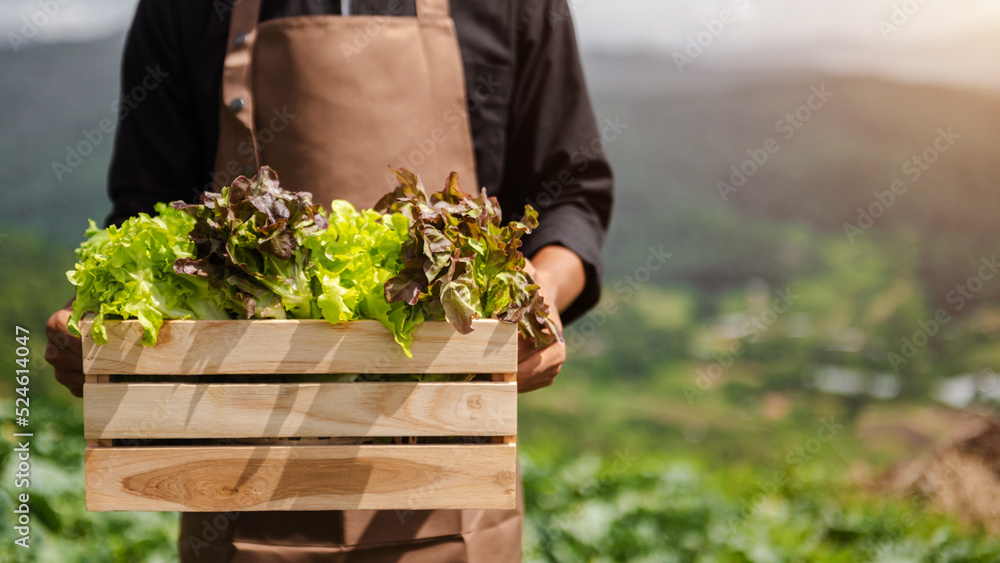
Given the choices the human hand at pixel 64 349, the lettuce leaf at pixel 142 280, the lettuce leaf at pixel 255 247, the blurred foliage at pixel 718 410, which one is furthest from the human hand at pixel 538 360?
the blurred foliage at pixel 718 410

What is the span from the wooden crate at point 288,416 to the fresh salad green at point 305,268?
1.5 inches

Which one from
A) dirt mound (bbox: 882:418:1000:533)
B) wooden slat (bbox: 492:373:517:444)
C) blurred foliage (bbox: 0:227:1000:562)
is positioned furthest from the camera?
dirt mound (bbox: 882:418:1000:533)

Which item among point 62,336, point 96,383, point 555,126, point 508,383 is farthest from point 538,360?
point 62,336

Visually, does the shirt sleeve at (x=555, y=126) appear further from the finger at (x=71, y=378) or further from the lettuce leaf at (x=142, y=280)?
the finger at (x=71, y=378)

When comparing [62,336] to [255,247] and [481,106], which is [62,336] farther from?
[481,106]

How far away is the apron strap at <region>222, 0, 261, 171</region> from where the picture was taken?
1.68 m

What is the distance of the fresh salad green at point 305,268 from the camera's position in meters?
1.29

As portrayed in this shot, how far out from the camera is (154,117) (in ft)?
5.91

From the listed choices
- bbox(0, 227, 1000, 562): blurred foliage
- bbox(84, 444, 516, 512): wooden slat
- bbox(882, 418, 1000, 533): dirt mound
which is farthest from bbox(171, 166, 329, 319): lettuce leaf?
bbox(882, 418, 1000, 533): dirt mound

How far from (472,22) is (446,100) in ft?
0.65

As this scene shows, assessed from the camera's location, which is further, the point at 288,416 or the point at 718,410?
the point at 718,410

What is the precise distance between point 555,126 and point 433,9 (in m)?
0.38

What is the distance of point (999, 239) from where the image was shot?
18.3ft

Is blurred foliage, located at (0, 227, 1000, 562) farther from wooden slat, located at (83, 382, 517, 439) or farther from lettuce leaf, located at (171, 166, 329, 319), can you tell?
lettuce leaf, located at (171, 166, 329, 319)
